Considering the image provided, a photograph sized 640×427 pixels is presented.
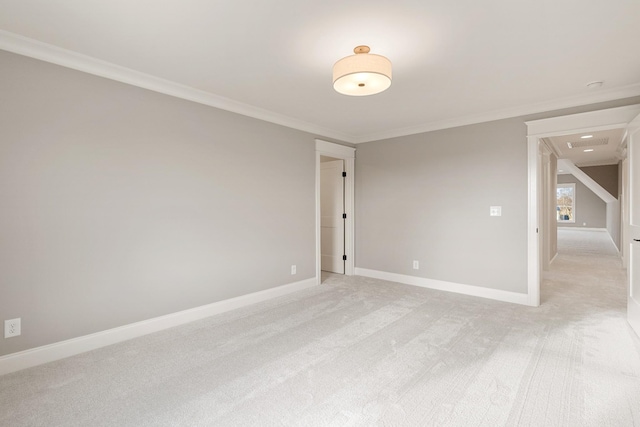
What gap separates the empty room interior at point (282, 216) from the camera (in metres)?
1.96

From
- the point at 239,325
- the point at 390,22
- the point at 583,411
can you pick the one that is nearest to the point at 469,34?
the point at 390,22

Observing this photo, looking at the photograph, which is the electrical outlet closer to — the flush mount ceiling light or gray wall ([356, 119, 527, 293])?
the flush mount ceiling light

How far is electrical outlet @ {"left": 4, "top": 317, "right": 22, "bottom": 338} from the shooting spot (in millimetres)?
2287

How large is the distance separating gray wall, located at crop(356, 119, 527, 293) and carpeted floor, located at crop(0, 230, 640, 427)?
803 millimetres

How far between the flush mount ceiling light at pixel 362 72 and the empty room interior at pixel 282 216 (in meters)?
0.02

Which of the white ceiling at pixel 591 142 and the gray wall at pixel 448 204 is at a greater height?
the white ceiling at pixel 591 142

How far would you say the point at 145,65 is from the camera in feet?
8.91

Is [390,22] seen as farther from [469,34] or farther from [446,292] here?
[446,292]

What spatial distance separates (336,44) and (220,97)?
1.66 meters

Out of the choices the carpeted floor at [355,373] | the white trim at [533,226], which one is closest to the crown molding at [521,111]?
the white trim at [533,226]

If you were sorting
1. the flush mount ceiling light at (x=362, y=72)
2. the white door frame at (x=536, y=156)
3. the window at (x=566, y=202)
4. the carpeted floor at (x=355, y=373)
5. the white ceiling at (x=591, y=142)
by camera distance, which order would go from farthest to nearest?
the window at (x=566, y=202)
the white ceiling at (x=591, y=142)
the white door frame at (x=536, y=156)
the flush mount ceiling light at (x=362, y=72)
the carpeted floor at (x=355, y=373)

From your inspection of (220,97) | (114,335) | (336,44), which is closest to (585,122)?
(336,44)

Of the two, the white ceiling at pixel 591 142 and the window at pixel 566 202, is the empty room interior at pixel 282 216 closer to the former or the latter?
the white ceiling at pixel 591 142

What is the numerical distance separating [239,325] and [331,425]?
5.55 ft
